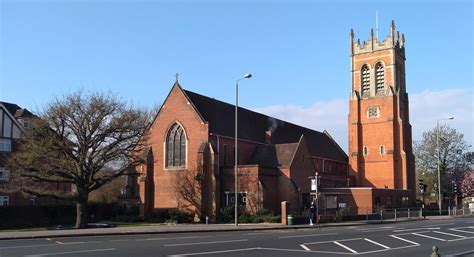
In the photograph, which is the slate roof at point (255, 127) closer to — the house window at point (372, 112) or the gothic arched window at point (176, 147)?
the gothic arched window at point (176, 147)

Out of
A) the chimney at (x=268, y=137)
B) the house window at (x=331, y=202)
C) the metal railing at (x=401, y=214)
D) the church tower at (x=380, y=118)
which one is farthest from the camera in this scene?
the church tower at (x=380, y=118)

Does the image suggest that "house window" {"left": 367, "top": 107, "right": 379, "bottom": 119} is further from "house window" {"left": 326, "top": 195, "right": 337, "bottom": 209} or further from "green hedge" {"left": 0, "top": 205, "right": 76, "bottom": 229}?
"green hedge" {"left": 0, "top": 205, "right": 76, "bottom": 229}

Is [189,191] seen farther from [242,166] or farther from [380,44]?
[380,44]

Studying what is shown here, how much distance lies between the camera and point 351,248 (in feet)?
60.1

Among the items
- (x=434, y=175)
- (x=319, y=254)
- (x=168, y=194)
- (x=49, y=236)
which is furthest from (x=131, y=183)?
(x=434, y=175)

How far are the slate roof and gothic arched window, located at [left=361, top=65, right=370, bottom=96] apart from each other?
9.21m

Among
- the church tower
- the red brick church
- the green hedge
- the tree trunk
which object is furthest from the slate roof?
the green hedge

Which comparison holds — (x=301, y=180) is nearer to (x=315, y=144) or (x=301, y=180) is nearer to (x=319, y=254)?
(x=315, y=144)

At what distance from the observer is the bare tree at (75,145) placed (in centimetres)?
3306

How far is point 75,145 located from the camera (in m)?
34.6

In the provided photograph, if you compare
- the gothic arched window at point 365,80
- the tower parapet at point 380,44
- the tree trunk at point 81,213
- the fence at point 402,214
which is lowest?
the fence at point 402,214

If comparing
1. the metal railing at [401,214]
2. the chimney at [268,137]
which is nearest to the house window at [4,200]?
Result: the chimney at [268,137]

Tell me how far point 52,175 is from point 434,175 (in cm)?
6149

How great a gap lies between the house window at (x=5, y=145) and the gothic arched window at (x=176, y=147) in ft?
52.0
